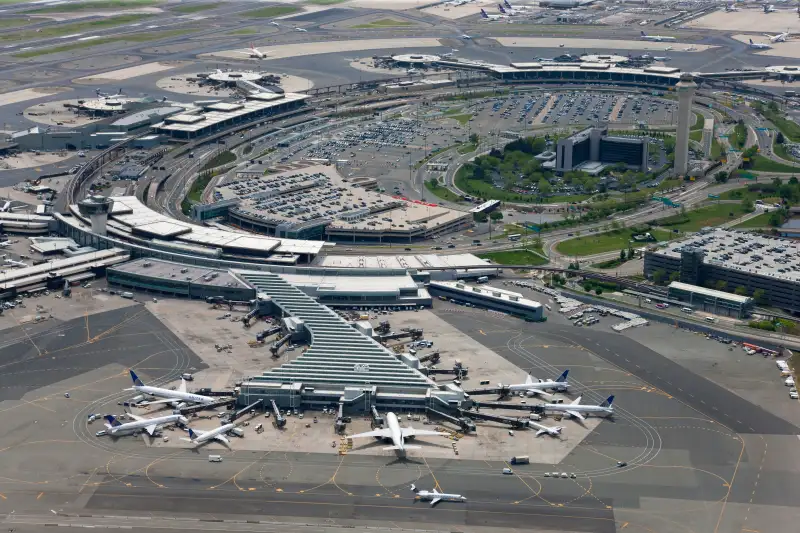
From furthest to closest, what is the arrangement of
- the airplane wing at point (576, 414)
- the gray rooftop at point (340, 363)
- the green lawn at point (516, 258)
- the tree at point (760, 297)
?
the green lawn at point (516, 258) < the tree at point (760, 297) < the gray rooftop at point (340, 363) < the airplane wing at point (576, 414)

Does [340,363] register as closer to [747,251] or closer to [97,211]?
[97,211]

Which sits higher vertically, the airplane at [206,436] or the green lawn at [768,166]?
the airplane at [206,436]

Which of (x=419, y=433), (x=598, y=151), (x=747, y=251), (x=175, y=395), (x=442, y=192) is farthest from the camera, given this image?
(x=598, y=151)

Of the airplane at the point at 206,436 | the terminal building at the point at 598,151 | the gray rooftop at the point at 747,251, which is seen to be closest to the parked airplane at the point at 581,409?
the airplane at the point at 206,436

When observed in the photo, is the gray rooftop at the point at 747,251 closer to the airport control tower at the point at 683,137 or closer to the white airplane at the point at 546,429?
the airport control tower at the point at 683,137

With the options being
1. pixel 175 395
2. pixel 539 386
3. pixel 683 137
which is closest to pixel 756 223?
pixel 683 137

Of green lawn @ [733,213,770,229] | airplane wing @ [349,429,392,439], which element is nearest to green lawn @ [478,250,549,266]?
green lawn @ [733,213,770,229]
